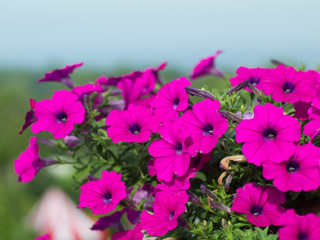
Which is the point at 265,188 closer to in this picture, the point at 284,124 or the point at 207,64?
the point at 284,124

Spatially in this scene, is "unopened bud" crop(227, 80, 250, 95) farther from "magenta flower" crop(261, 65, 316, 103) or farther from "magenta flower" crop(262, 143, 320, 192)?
"magenta flower" crop(262, 143, 320, 192)

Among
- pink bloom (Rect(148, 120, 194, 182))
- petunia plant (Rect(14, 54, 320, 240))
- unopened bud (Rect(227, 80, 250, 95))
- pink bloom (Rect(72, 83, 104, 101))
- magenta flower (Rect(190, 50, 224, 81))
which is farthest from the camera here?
magenta flower (Rect(190, 50, 224, 81))

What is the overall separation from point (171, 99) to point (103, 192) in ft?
1.17

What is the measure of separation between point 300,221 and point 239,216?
0.23m

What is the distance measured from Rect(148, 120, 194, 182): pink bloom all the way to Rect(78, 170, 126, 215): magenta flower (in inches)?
5.5

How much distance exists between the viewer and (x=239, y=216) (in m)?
1.24

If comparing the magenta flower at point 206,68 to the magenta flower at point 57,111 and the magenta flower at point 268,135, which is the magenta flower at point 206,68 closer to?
the magenta flower at point 57,111

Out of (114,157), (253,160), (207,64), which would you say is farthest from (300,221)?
(207,64)

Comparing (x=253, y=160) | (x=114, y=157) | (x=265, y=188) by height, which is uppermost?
(x=253, y=160)

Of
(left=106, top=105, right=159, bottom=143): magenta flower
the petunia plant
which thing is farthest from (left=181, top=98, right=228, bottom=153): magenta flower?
(left=106, top=105, right=159, bottom=143): magenta flower

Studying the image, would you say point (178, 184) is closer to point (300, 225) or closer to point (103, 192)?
point (103, 192)

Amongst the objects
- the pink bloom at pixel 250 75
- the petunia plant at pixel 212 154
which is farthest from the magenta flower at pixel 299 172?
the pink bloom at pixel 250 75

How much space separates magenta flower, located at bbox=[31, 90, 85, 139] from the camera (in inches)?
54.0

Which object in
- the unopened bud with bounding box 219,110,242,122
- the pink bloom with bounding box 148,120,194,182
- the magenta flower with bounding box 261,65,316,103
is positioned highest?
the magenta flower with bounding box 261,65,316,103
